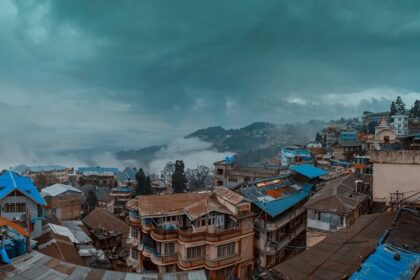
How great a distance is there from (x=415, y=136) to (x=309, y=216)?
9.27 metres

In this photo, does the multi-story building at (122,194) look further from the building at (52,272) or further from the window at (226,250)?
the building at (52,272)

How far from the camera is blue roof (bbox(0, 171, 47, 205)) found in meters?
28.1

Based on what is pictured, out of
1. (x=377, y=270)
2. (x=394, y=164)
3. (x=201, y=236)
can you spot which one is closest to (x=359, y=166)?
(x=394, y=164)

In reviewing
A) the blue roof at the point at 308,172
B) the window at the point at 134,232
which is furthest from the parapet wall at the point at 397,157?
the window at the point at 134,232

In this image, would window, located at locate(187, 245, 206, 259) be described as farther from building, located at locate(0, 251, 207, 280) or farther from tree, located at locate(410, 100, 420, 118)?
tree, located at locate(410, 100, 420, 118)

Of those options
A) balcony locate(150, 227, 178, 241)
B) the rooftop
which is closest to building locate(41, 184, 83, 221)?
balcony locate(150, 227, 178, 241)

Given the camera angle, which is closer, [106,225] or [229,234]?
[229,234]

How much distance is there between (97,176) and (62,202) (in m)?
74.9

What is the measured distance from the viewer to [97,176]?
113 m

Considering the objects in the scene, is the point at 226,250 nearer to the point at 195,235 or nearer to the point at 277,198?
the point at 195,235

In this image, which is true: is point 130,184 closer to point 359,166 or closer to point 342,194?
point 359,166

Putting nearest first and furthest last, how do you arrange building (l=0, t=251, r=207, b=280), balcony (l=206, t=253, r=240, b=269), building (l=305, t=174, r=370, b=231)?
building (l=0, t=251, r=207, b=280) → building (l=305, t=174, r=370, b=231) → balcony (l=206, t=253, r=240, b=269)

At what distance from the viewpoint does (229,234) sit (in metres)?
23.4

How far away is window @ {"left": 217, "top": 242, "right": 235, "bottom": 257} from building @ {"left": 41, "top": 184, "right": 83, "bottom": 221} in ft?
83.4
